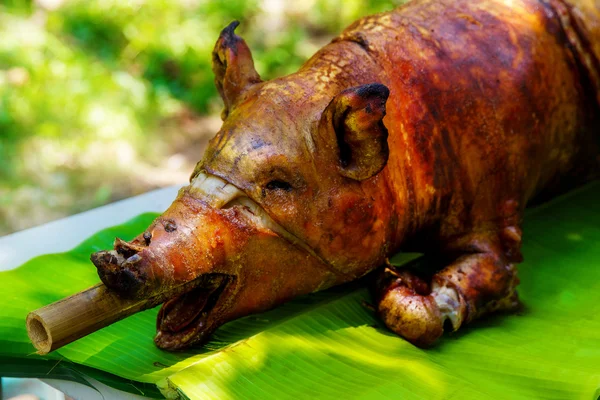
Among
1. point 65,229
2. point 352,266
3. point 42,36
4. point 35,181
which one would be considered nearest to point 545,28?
point 352,266

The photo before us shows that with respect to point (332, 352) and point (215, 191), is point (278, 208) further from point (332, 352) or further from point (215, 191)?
point (332, 352)

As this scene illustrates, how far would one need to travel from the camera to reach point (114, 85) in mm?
6625

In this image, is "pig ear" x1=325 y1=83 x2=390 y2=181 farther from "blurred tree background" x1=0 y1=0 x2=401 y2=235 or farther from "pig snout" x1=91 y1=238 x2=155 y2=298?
"blurred tree background" x1=0 y1=0 x2=401 y2=235

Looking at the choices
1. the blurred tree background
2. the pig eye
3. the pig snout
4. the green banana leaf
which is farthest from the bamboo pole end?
the blurred tree background

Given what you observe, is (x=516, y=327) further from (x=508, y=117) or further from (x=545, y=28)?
(x=545, y=28)

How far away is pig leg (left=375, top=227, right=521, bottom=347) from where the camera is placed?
8.46 ft

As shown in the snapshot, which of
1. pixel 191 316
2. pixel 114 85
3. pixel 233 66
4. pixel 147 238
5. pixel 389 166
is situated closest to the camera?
pixel 147 238

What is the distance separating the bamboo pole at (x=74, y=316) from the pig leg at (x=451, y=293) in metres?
0.89

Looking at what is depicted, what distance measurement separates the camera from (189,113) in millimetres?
7152

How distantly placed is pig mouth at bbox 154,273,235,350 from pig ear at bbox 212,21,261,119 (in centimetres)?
69

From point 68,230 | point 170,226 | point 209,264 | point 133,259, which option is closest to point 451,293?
point 209,264

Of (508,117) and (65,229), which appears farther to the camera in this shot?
(65,229)

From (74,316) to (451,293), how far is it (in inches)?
51.2

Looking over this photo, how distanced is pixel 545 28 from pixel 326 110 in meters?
1.24
